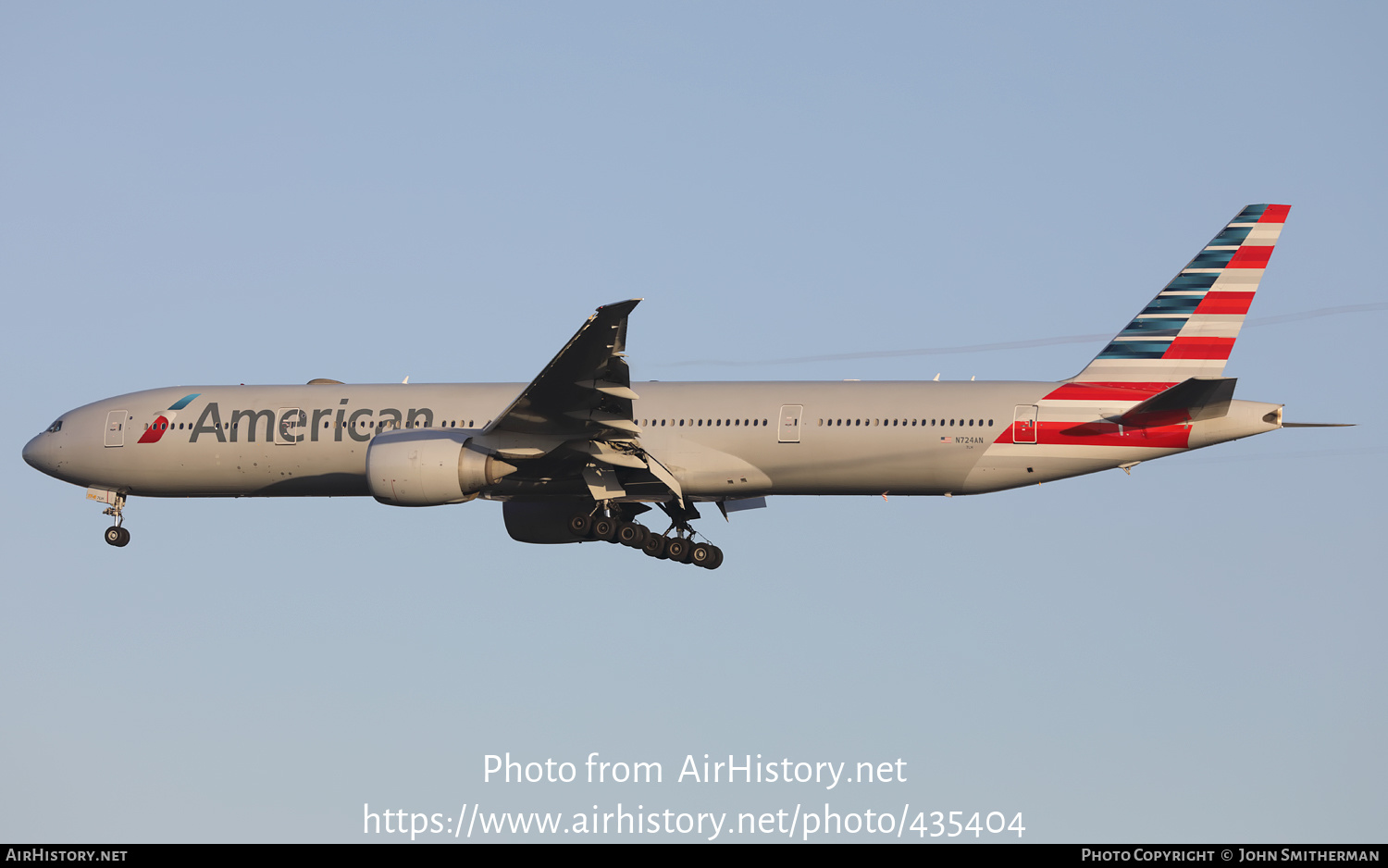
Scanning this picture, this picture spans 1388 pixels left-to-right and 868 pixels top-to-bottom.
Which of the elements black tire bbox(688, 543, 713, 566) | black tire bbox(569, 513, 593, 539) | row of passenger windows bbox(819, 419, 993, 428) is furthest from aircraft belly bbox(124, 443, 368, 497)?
row of passenger windows bbox(819, 419, 993, 428)

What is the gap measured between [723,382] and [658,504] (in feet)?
10.5

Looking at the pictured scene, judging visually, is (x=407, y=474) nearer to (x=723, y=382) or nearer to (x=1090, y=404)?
(x=723, y=382)

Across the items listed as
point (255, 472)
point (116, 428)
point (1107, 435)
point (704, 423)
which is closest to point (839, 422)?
point (704, 423)

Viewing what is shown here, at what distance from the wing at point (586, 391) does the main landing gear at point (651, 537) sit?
280 centimetres

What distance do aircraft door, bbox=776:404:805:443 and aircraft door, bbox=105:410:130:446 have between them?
15.3 metres

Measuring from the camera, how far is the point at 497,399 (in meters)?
35.2

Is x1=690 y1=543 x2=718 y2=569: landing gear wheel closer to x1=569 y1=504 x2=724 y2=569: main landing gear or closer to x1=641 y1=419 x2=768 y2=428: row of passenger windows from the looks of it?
x1=569 y1=504 x2=724 y2=569: main landing gear

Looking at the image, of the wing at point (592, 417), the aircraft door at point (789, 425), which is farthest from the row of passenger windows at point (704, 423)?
the wing at point (592, 417)

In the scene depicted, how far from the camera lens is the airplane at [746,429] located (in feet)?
102

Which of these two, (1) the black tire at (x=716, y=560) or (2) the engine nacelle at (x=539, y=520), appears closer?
(1) the black tire at (x=716, y=560)

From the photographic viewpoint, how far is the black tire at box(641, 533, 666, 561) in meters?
34.4

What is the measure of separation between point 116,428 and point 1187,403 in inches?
923

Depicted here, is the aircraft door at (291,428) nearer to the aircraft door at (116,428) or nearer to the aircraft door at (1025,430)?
the aircraft door at (116,428)

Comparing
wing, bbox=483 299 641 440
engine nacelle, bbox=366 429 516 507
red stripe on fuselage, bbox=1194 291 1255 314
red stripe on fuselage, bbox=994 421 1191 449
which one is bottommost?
engine nacelle, bbox=366 429 516 507
